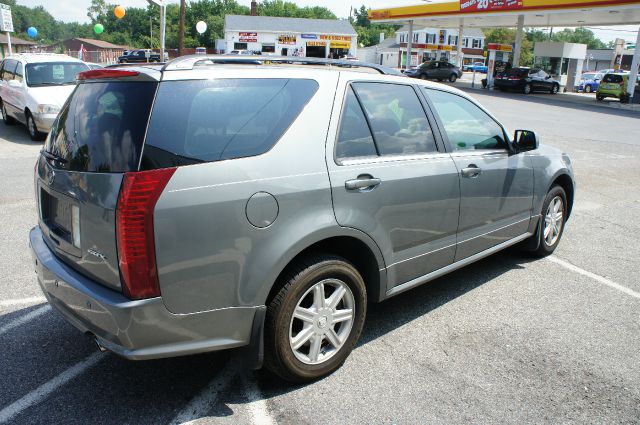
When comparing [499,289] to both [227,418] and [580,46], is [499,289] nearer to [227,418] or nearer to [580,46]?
[227,418]

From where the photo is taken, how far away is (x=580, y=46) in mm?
40375

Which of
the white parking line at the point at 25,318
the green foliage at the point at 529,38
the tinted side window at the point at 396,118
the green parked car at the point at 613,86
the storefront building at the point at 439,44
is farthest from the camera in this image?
the green foliage at the point at 529,38

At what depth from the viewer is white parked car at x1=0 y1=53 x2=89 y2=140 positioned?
37.3 ft

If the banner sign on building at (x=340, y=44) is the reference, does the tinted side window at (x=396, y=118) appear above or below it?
below

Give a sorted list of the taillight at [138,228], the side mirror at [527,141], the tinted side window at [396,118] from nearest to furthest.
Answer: the taillight at [138,228], the tinted side window at [396,118], the side mirror at [527,141]

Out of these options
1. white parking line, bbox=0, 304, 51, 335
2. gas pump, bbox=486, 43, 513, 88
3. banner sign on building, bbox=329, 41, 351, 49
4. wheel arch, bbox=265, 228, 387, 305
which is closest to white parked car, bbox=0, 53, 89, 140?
white parking line, bbox=0, 304, 51, 335

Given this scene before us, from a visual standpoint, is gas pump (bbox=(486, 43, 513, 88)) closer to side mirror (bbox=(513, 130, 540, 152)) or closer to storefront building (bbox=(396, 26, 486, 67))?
side mirror (bbox=(513, 130, 540, 152))

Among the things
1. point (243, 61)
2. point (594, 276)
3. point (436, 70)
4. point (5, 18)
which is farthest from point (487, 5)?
Answer: point (243, 61)

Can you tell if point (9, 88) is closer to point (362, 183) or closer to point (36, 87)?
point (36, 87)

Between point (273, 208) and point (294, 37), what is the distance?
2664 inches

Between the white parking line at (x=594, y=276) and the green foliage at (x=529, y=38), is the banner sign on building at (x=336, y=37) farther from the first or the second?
the white parking line at (x=594, y=276)

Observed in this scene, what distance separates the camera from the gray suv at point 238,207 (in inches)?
102

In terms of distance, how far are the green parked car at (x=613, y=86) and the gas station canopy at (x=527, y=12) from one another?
3479 millimetres

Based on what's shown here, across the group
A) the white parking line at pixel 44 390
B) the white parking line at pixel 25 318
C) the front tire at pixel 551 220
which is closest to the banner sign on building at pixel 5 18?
the white parking line at pixel 25 318
